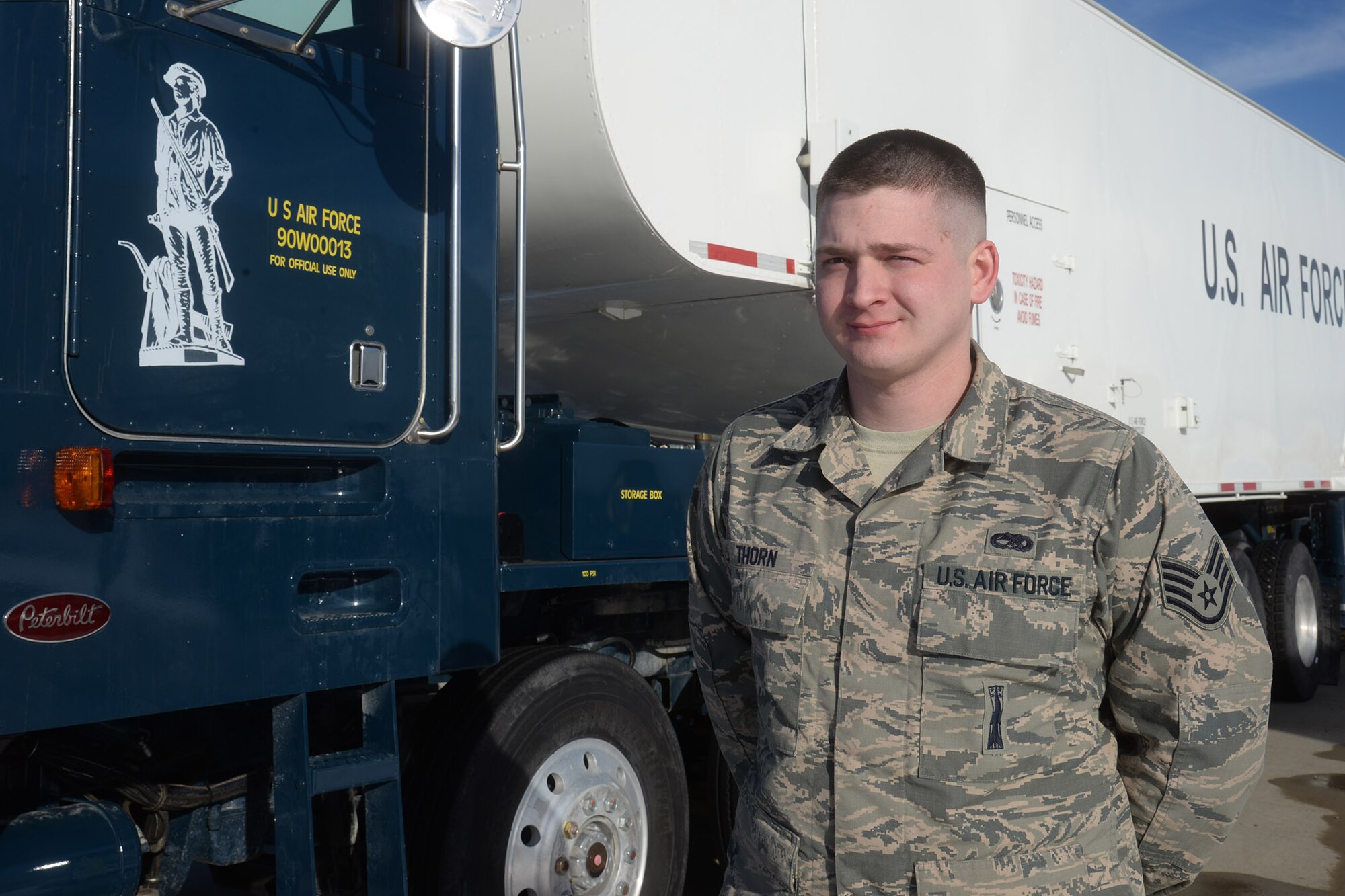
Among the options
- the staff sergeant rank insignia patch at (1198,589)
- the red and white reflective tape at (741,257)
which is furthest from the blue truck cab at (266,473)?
the staff sergeant rank insignia patch at (1198,589)

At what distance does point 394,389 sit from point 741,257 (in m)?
1.33

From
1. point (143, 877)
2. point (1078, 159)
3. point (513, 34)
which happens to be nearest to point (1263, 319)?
point (1078, 159)

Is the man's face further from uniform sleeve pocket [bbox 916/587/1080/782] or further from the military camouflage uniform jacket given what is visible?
uniform sleeve pocket [bbox 916/587/1080/782]

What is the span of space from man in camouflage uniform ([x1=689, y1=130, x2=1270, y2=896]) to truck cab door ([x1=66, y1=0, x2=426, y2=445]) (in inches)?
49.0

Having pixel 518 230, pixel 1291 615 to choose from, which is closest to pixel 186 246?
pixel 518 230

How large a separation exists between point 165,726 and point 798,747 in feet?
5.75

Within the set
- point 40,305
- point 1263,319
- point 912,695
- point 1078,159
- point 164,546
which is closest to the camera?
point 912,695

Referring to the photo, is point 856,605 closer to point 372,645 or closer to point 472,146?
point 372,645

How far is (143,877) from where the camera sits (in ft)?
9.53

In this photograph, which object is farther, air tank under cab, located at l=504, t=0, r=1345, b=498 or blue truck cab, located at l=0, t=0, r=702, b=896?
air tank under cab, located at l=504, t=0, r=1345, b=498

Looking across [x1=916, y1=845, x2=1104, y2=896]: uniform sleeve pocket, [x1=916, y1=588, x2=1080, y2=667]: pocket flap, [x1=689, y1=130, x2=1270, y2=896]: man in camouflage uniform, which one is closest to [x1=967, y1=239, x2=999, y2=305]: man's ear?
[x1=689, y1=130, x2=1270, y2=896]: man in camouflage uniform

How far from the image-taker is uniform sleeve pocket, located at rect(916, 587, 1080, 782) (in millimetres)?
1730

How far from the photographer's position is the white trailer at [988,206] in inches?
140

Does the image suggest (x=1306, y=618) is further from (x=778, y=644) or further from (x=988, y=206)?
(x=778, y=644)
